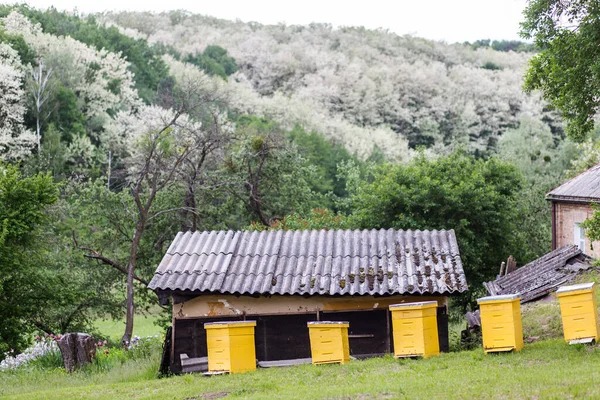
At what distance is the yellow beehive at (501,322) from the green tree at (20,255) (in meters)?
16.2

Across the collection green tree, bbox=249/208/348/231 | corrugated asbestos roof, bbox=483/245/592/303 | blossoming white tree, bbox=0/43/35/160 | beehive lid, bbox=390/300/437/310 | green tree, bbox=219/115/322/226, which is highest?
blossoming white tree, bbox=0/43/35/160

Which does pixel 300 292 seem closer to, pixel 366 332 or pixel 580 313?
pixel 366 332

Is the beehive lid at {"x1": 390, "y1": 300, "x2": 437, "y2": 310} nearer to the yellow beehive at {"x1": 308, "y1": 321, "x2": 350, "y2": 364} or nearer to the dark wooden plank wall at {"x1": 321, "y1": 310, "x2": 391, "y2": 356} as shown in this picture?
the yellow beehive at {"x1": 308, "y1": 321, "x2": 350, "y2": 364}

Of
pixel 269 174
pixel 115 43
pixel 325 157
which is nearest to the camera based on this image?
pixel 269 174

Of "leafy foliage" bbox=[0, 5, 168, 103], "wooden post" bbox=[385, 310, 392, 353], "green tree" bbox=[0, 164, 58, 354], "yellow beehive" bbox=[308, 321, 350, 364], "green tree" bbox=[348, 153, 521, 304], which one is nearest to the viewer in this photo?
"yellow beehive" bbox=[308, 321, 350, 364]

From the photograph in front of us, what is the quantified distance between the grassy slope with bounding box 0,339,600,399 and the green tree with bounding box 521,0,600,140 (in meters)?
5.18

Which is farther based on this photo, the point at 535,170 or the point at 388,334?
the point at 535,170

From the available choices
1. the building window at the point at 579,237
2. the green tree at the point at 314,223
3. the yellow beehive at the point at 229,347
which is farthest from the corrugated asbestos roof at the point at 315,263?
the building window at the point at 579,237

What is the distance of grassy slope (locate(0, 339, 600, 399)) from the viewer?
33.9 feet

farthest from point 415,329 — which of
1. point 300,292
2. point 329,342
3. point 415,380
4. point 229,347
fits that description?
point 229,347

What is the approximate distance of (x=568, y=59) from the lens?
610 inches

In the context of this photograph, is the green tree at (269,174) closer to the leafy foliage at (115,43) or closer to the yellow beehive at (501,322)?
the yellow beehive at (501,322)

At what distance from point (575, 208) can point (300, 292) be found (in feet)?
63.2

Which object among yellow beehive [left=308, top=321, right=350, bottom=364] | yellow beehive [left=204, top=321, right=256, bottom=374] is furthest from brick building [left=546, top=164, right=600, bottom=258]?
yellow beehive [left=204, top=321, right=256, bottom=374]
